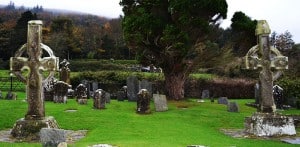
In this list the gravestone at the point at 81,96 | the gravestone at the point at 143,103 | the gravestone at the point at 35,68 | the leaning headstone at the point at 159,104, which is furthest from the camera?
the gravestone at the point at 81,96

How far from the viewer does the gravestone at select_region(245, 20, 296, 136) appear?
1716cm

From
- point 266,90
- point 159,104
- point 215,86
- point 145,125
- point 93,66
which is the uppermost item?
point 93,66

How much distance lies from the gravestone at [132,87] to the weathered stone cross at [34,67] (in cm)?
1637

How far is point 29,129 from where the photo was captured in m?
15.1

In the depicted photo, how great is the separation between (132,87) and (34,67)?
16.8 m

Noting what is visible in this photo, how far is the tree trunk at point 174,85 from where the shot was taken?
31.6 m

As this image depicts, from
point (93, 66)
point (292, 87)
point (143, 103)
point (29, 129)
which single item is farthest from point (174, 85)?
point (93, 66)

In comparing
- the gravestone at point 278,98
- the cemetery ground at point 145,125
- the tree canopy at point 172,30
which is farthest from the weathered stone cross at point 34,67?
the gravestone at point 278,98

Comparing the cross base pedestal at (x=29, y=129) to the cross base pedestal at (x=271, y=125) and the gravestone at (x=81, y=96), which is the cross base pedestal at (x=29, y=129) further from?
the gravestone at (x=81, y=96)

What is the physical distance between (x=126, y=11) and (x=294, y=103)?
14.1 metres

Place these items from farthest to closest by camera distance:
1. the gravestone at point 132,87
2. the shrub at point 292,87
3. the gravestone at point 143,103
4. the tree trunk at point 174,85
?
1. the shrub at point 292,87
2. the gravestone at point 132,87
3. the tree trunk at point 174,85
4. the gravestone at point 143,103

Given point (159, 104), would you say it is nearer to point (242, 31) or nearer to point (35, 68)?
point (35, 68)

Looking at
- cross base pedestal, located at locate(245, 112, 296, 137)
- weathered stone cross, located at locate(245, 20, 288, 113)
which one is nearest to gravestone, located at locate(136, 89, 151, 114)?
weathered stone cross, located at locate(245, 20, 288, 113)

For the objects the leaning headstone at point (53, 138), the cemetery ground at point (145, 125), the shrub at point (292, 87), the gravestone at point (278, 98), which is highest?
the shrub at point (292, 87)
